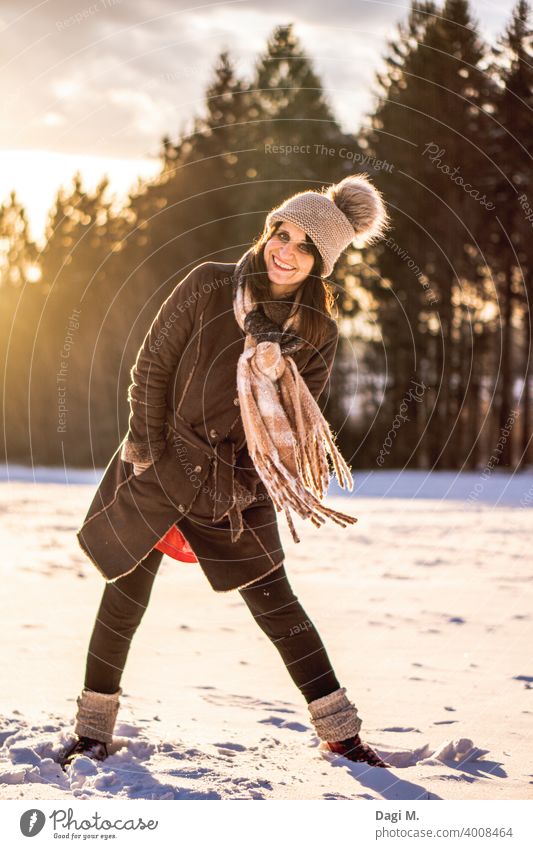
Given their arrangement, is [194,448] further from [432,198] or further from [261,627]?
[432,198]

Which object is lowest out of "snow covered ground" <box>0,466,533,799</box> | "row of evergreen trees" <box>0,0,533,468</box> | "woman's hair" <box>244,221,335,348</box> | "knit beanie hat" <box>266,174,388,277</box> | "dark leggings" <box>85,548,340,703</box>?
"snow covered ground" <box>0,466,533,799</box>

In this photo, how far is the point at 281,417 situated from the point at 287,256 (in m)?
0.49

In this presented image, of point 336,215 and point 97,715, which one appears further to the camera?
point 97,715

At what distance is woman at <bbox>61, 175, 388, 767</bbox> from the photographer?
311cm

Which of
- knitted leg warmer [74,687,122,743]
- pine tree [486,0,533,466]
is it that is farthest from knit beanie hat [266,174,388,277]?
pine tree [486,0,533,466]

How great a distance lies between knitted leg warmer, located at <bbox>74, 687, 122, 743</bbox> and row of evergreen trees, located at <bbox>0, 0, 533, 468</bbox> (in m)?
10.6

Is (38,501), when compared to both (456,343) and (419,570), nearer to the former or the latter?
(419,570)

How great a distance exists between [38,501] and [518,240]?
29.4ft

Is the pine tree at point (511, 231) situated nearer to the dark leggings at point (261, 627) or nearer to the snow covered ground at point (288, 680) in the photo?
the snow covered ground at point (288, 680)

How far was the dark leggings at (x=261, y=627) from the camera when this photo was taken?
322 centimetres

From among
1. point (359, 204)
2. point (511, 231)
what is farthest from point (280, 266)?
point (511, 231)

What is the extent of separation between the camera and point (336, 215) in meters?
3.13

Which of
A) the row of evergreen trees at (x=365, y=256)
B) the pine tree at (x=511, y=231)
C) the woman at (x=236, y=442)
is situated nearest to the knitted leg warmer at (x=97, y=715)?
the woman at (x=236, y=442)

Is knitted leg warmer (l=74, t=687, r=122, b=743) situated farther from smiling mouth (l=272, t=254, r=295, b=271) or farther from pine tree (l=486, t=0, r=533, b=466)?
pine tree (l=486, t=0, r=533, b=466)
